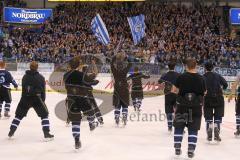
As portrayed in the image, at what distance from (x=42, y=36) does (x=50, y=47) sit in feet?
11.9

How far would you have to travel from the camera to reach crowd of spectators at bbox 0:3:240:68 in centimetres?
2595

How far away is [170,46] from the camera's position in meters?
29.3

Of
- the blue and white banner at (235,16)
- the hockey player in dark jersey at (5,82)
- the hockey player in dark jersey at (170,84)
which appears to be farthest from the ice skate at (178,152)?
the blue and white banner at (235,16)

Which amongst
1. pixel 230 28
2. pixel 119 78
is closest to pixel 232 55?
pixel 230 28

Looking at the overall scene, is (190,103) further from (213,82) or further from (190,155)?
(213,82)

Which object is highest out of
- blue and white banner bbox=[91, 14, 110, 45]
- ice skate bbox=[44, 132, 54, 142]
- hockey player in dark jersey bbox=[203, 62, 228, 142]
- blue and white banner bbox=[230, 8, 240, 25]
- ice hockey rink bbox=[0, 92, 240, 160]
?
blue and white banner bbox=[230, 8, 240, 25]

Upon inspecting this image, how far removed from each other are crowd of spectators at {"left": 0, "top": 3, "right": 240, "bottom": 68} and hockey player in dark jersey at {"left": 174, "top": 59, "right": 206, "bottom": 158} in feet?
44.8

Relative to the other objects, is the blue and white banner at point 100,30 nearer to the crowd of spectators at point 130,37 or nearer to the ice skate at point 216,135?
the crowd of spectators at point 130,37

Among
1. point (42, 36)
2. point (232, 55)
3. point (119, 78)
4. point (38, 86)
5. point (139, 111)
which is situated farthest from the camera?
point (42, 36)

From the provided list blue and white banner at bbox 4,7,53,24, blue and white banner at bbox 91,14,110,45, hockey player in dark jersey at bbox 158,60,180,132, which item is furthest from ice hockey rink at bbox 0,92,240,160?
blue and white banner at bbox 4,7,53,24

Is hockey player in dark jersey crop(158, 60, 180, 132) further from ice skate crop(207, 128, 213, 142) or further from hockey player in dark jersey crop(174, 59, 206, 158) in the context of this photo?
hockey player in dark jersey crop(174, 59, 206, 158)

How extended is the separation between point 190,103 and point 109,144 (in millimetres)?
2477

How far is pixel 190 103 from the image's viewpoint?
9477 mm

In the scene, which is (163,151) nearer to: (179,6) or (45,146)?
(45,146)
